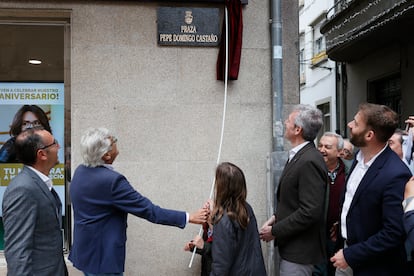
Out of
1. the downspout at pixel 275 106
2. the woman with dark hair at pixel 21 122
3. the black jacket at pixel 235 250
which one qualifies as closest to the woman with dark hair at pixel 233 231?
the black jacket at pixel 235 250

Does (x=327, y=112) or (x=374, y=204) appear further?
(x=327, y=112)

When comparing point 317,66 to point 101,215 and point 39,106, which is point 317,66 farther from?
point 101,215

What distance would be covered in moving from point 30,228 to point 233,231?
4.18 feet

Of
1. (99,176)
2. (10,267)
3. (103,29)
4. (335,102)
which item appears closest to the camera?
(10,267)

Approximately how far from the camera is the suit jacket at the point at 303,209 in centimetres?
335

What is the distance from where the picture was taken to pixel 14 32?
5008mm

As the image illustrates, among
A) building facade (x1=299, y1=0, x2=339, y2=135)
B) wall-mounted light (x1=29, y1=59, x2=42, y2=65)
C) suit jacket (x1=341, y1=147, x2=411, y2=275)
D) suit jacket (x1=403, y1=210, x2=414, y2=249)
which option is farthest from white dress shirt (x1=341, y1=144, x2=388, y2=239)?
building facade (x1=299, y1=0, x2=339, y2=135)

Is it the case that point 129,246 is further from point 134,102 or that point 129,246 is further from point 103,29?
point 103,29

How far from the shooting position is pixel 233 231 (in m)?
3.11

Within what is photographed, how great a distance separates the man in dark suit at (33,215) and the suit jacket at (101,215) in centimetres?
30

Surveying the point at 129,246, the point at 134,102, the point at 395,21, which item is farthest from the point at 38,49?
the point at 395,21

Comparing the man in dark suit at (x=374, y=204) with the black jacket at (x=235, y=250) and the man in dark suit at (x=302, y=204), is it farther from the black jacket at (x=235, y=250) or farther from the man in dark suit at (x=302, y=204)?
the black jacket at (x=235, y=250)

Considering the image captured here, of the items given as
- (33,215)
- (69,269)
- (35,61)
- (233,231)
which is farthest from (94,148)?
(35,61)

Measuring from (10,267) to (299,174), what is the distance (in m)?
2.02
